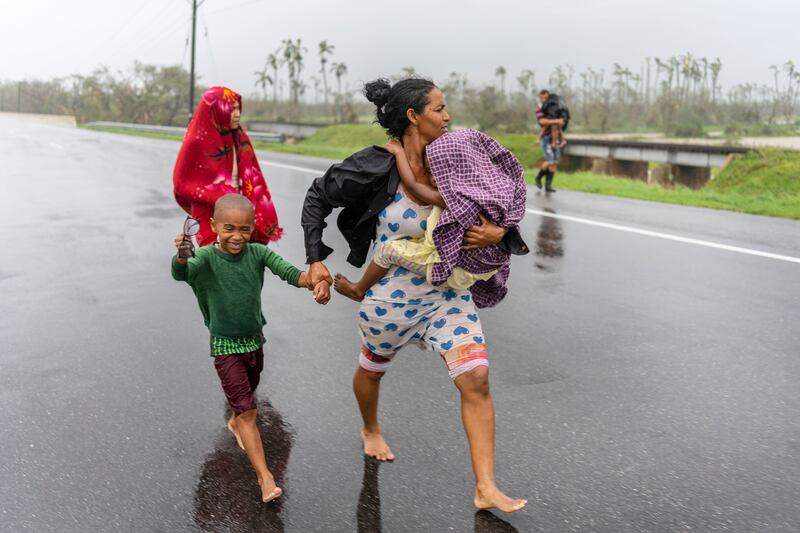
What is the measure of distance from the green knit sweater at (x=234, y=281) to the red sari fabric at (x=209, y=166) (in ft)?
4.49

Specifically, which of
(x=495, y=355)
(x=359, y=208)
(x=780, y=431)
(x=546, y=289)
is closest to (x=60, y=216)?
(x=546, y=289)

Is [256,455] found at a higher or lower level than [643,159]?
lower

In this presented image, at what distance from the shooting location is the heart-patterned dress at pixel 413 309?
353 centimetres

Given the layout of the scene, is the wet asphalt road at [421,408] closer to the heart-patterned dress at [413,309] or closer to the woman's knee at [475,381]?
the woman's knee at [475,381]

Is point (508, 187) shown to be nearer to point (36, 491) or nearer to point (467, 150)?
point (467, 150)

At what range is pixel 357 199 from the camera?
360 centimetres

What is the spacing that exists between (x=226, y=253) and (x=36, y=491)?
1.25 meters

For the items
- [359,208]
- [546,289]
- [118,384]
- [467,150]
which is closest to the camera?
[467,150]

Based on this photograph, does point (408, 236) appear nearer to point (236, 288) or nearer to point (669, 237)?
point (236, 288)

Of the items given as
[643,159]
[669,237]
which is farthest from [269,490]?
[643,159]

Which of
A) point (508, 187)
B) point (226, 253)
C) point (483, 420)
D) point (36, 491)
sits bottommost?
point (36, 491)

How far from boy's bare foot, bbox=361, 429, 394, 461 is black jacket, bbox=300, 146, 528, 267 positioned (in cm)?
80

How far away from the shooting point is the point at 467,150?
3.43 meters

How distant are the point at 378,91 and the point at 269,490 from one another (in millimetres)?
1701
